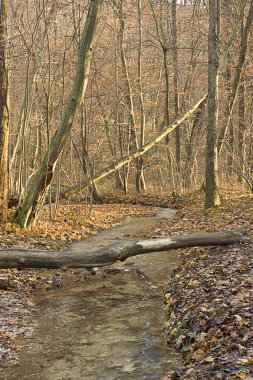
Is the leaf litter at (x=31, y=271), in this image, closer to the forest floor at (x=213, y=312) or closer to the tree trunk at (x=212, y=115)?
the forest floor at (x=213, y=312)

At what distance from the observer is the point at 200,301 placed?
264 inches

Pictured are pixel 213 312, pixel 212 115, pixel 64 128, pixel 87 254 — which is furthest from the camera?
pixel 212 115

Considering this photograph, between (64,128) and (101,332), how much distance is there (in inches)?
298

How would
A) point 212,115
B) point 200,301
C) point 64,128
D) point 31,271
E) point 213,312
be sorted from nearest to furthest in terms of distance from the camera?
1. point 213,312
2. point 200,301
3. point 31,271
4. point 64,128
5. point 212,115

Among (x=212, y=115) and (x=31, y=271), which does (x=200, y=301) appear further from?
(x=212, y=115)

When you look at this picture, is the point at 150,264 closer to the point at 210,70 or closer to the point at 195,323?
the point at 195,323

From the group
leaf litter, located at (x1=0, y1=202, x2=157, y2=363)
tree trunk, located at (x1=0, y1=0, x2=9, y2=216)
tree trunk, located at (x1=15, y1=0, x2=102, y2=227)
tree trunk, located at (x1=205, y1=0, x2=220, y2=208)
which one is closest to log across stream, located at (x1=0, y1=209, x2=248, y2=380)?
A: leaf litter, located at (x1=0, y1=202, x2=157, y2=363)

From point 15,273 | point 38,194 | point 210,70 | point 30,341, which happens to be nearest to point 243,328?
point 30,341

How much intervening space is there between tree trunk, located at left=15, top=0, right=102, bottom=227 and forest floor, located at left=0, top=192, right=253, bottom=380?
26.8 inches

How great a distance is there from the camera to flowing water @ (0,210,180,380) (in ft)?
17.9

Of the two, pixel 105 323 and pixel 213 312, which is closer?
pixel 213 312

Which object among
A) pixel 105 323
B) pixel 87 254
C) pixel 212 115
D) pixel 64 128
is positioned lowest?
pixel 105 323

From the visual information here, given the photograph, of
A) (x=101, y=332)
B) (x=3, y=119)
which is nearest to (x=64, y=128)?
(x=3, y=119)

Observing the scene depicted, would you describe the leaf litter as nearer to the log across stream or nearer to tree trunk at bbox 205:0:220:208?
the log across stream
